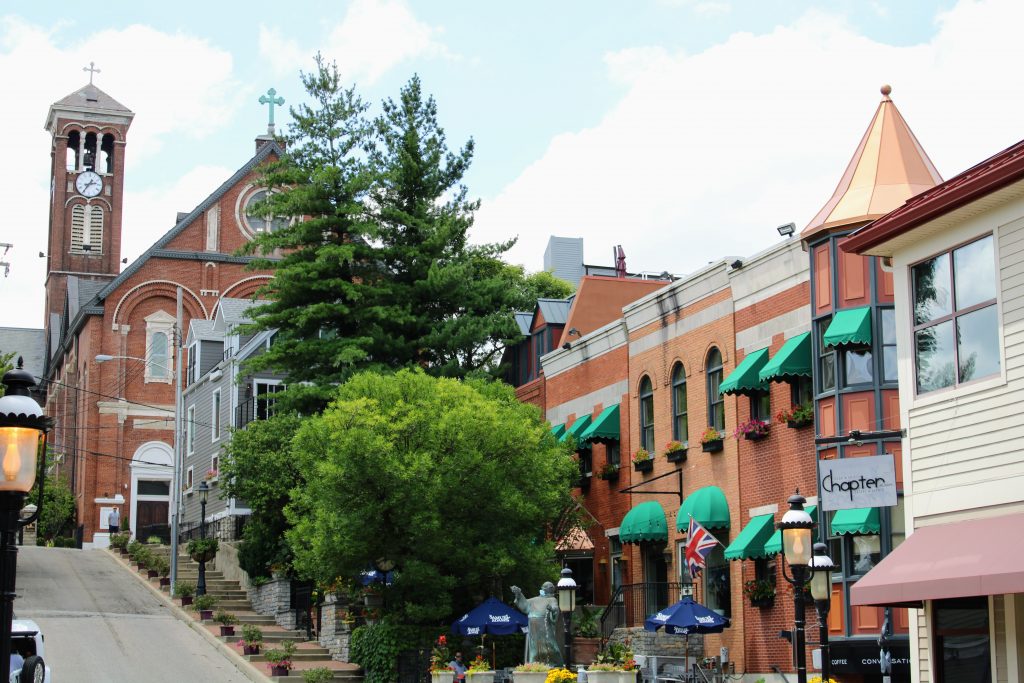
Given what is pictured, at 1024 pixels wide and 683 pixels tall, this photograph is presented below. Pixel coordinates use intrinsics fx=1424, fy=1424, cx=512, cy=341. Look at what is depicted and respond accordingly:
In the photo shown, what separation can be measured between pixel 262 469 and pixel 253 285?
103 ft

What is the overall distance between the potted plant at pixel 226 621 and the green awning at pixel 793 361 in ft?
63.1

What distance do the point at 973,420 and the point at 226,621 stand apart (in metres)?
28.3

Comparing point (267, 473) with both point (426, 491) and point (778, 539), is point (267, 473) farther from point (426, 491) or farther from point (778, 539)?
point (778, 539)

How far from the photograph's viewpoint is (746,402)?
29328 mm

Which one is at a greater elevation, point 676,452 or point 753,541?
point 676,452

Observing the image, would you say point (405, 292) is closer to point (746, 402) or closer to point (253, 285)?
point (746, 402)

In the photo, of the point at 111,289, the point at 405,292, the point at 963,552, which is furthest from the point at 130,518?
the point at 963,552

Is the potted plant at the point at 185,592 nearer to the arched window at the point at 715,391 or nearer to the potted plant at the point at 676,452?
the potted plant at the point at 676,452

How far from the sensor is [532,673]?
2586 centimetres

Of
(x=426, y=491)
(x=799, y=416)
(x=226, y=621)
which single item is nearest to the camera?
(x=799, y=416)

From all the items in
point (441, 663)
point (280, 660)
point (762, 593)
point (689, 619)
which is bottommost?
point (280, 660)

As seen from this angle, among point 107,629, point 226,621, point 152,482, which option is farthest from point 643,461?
point 152,482

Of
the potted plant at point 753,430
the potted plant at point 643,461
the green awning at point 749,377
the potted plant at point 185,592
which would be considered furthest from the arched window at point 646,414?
the potted plant at point 185,592

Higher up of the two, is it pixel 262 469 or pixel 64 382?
pixel 64 382
